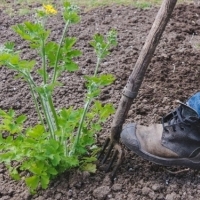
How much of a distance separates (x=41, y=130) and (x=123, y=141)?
478mm

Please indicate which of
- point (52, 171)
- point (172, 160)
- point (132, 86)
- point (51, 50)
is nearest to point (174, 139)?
point (172, 160)

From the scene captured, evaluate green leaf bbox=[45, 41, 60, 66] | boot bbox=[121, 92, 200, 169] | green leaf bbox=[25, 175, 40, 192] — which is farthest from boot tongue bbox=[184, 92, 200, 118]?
green leaf bbox=[25, 175, 40, 192]

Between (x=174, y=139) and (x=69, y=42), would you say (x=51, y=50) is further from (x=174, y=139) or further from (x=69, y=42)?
(x=174, y=139)

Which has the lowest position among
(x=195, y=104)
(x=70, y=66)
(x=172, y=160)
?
(x=172, y=160)

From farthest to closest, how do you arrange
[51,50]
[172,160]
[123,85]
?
[123,85] < [172,160] < [51,50]

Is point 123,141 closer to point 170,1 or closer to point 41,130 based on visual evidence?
point 41,130

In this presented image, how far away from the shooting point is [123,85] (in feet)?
9.76

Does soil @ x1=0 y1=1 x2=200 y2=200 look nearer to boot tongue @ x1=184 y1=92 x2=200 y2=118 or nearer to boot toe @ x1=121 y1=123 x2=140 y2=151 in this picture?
boot toe @ x1=121 y1=123 x2=140 y2=151

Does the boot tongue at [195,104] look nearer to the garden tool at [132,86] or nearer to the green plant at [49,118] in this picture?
the garden tool at [132,86]

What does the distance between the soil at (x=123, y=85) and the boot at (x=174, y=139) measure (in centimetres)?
6

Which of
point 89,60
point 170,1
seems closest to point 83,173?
point 170,1

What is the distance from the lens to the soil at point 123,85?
2189 millimetres

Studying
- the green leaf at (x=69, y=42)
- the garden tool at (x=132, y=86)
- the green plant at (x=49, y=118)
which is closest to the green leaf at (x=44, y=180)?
the green plant at (x=49, y=118)

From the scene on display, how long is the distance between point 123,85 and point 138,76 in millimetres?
693
